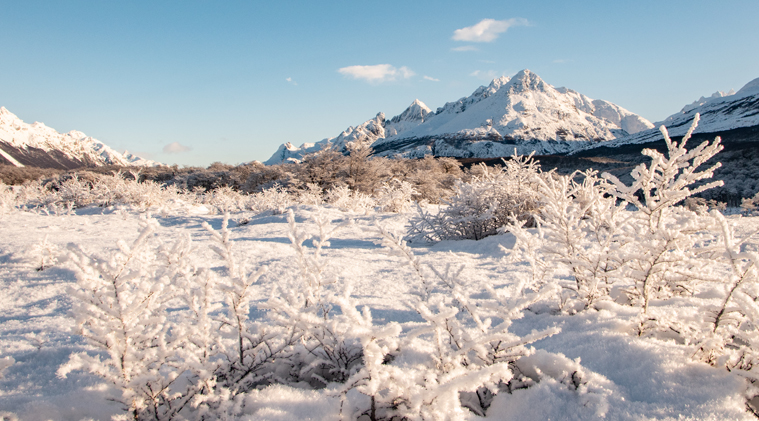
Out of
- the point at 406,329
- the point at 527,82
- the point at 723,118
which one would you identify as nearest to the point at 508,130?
the point at 527,82

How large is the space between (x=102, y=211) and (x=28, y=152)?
10044 centimetres

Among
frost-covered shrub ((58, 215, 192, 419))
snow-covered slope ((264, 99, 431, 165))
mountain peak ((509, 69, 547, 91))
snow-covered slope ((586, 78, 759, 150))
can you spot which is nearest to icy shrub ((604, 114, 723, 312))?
frost-covered shrub ((58, 215, 192, 419))

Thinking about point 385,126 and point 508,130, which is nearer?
point 508,130

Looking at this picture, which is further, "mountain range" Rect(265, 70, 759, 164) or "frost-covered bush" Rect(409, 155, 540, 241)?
"mountain range" Rect(265, 70, 759, 164)

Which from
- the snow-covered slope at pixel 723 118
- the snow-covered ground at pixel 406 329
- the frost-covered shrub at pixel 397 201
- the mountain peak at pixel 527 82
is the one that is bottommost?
the snow-covered ground at pixel 406 329

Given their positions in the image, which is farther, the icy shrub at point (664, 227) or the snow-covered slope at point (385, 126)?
the snow-covered slope at point (385, 126)

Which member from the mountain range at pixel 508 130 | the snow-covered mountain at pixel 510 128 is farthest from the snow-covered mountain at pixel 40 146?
the snow-covered mountain at pixel 510 128

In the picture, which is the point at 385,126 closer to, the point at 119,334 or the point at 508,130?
the point at 508,130

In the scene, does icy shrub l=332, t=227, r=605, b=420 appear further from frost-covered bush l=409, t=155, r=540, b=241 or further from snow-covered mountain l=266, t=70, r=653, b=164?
snow-covered mountain l=266, t=70, r=653, b=164

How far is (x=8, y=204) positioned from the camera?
267 inches

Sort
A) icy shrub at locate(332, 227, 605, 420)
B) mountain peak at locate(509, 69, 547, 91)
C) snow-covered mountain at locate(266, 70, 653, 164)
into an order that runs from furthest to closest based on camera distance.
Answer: mountain peak at locate(509, 69, 547, 91) → snow-covered mountain at locate(266, 70, 653, 164) → icy shrub at locate(332, 227, 605, 420)

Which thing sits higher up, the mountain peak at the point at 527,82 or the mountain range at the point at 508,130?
the mountain peak at the point at 527,82

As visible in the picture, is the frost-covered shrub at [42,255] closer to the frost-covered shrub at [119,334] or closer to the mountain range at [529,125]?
the frost-covered shrub at [119,334]

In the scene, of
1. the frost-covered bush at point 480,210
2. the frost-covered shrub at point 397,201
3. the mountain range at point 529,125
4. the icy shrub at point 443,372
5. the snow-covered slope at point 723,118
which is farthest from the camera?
the mountain range at point 529,125
